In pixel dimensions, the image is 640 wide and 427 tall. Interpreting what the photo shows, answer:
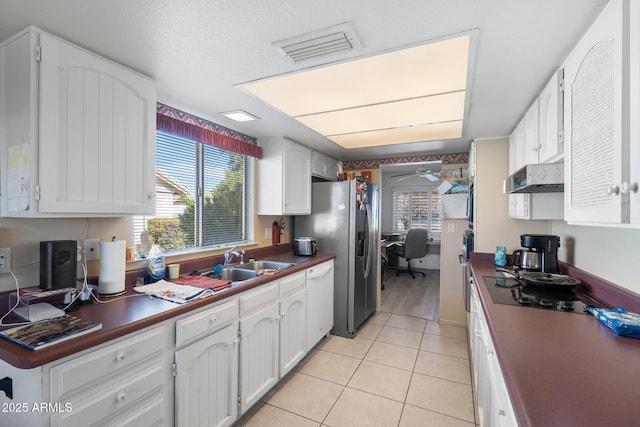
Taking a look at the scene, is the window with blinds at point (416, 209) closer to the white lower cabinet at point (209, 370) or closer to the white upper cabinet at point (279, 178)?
the white upper cabinet at point (279, 178)

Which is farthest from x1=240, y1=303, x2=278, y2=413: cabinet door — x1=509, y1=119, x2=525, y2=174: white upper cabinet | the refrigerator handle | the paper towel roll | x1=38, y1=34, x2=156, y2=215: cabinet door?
x1=509, y1=119, x2=525, y2=174: white upper cabinet

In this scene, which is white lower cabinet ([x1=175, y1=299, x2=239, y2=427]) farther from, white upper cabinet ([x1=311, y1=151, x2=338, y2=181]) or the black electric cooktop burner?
white upper cabinet ([x1=311, y1=151, x2=338, y2=181])

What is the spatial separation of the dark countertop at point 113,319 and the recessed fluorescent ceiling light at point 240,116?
1.29 m

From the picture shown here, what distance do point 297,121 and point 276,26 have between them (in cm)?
127

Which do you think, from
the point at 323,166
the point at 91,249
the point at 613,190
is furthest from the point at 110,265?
the point at 323,166

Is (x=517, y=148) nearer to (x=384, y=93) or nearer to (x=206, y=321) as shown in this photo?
(x=384, y=93)

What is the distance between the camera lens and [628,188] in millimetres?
856

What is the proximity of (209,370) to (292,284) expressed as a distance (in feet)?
3.04

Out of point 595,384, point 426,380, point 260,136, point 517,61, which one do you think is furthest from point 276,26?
point 426,380

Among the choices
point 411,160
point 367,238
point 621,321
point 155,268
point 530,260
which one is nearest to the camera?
point 621,321

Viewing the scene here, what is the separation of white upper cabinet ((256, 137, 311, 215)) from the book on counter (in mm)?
1900

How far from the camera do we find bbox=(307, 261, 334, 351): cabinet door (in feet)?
8.88

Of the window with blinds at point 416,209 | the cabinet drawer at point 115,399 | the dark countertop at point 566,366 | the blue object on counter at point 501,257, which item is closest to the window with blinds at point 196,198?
the cabinet drawer at point 115,399

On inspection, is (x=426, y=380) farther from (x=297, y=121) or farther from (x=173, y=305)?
(x=297, y=121)
